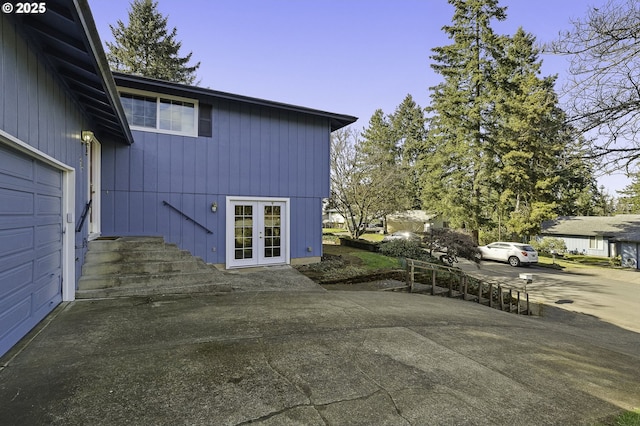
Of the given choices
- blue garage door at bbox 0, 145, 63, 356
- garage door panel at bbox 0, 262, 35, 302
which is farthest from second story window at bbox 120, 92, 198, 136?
garage door panel at bbox 0, 262, 35, 302

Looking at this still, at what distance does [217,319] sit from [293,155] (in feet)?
21.2

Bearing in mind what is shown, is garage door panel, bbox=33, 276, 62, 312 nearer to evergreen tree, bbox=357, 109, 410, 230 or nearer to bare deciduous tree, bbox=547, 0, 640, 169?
bare deciduous tree, bbox=547, 0, 640, 169

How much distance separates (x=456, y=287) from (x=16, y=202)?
10.6 meters

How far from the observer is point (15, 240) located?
3.33 m

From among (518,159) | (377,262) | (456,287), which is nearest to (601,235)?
(518,159)

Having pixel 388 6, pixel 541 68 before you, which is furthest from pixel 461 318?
pixel 541 68

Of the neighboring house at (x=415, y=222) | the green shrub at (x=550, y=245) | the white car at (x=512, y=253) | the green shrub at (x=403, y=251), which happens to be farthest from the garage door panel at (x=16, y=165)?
the neighboring house at (x=415, y=222)

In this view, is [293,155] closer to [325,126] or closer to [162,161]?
[325,126]

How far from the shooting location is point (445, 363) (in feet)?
10.9

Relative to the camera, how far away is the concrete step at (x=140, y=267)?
18.5 feet

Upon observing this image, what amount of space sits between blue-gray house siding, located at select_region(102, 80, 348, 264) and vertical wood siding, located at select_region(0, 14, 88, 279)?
2.30m

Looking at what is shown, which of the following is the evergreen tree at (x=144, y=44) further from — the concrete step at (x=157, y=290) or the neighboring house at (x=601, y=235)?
the neighboring house at (x=601, y=235)

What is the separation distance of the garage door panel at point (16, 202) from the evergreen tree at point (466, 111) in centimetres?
2397

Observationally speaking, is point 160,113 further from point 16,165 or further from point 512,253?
point 512,253
